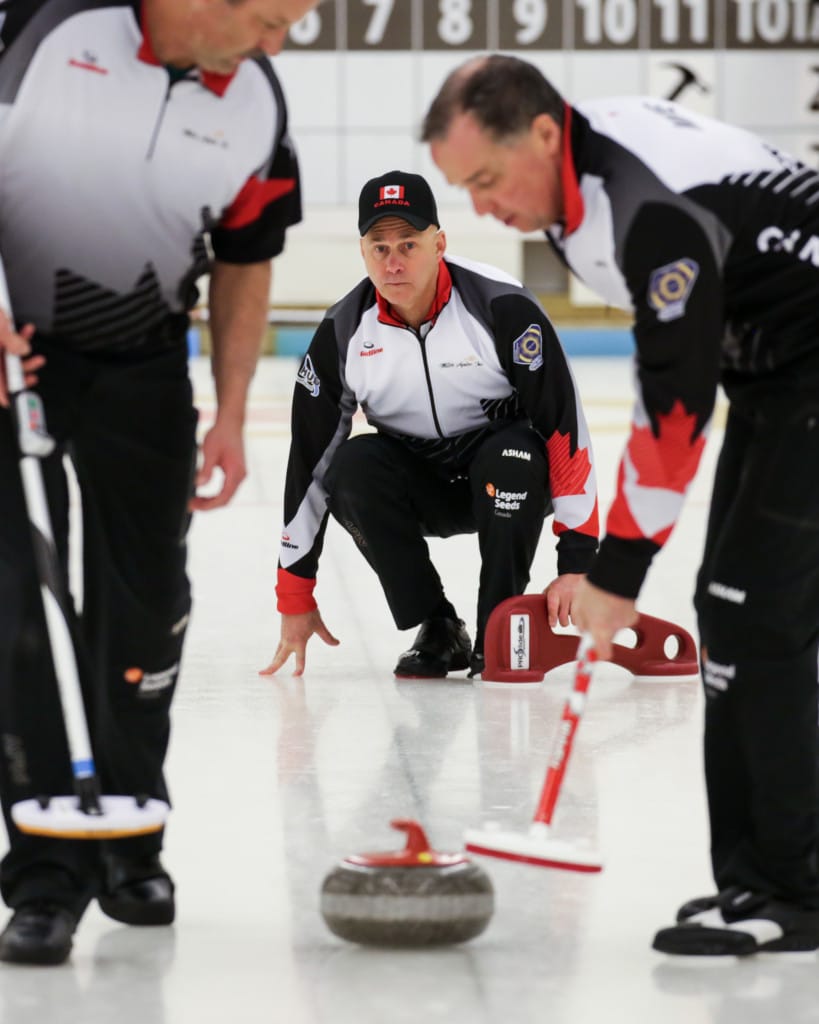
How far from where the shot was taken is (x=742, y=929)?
2.46 m

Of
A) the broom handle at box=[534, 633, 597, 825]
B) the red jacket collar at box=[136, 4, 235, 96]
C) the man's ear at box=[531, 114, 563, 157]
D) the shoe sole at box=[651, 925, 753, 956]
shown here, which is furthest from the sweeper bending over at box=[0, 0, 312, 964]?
the shoe sole at box=[651, 925, 753, 956]

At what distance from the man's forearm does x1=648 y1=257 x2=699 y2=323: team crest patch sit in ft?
2.21

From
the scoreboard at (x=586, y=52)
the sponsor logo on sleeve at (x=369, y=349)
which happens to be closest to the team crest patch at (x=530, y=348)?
the sponsor logo on sleeve at (x=369, y=349)

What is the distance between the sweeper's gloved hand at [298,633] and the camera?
4152mm

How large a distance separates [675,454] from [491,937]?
74 cm

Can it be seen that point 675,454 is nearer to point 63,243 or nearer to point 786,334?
point 786,334

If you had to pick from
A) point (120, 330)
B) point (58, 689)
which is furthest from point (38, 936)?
point (120, 330)

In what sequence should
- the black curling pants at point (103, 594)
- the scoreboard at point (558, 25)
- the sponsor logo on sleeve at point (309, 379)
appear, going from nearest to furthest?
the black curling pants at point (103, 594) < the sponsor logo on sleeve at point (309, 379) < the scoreboard at point (558, 25)

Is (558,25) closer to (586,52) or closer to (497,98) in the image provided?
(586,52)

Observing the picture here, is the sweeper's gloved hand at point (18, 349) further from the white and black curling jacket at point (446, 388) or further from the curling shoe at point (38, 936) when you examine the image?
the white and black curling jacket at point (446, 388)

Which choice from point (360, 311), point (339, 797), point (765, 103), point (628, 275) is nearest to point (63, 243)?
point (628, 275)

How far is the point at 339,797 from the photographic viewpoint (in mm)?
3242

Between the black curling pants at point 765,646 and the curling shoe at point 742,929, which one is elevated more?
the black curling pants at point 765,646

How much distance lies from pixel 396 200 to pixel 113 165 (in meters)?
1.63
